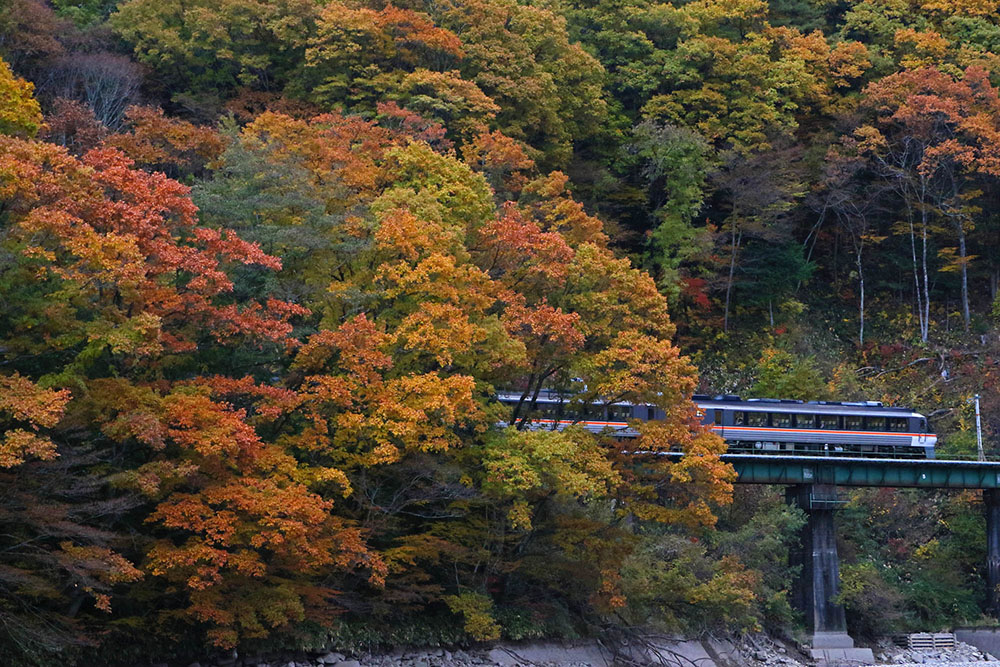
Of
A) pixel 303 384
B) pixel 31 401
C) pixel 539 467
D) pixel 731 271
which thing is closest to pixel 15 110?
pixel 303 384

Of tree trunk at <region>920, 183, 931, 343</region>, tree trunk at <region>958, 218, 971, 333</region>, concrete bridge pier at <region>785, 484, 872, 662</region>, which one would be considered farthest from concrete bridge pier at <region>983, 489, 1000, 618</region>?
tree trunk at <region>958, 218, 971, 333</region>

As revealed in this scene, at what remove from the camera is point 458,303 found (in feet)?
97.9

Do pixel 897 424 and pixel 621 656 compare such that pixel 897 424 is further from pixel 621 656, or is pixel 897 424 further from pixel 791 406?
pixel 621 656

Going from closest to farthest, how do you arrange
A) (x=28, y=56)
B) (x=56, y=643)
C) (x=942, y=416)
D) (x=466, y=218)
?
(x=56, y=643) < (x=466, y=218) < (x=28, y=56) < (x=942, y=416)

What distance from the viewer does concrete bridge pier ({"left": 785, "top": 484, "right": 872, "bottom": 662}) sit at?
39312 millimetres

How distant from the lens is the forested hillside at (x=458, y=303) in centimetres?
2369

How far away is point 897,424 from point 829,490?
6.20m

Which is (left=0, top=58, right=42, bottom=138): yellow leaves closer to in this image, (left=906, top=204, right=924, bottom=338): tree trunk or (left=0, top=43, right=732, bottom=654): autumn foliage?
(left=0, top=43, right=732, bottom=654): autumn foliage

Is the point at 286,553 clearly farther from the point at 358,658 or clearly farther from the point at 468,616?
the point at 468,616

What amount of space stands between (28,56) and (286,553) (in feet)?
93.5

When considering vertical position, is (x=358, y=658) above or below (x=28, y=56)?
below

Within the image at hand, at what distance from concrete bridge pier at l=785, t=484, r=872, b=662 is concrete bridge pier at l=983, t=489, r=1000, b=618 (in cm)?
617

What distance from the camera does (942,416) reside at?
49875 mm

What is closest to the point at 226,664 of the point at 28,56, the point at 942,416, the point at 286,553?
the point at 286,553
